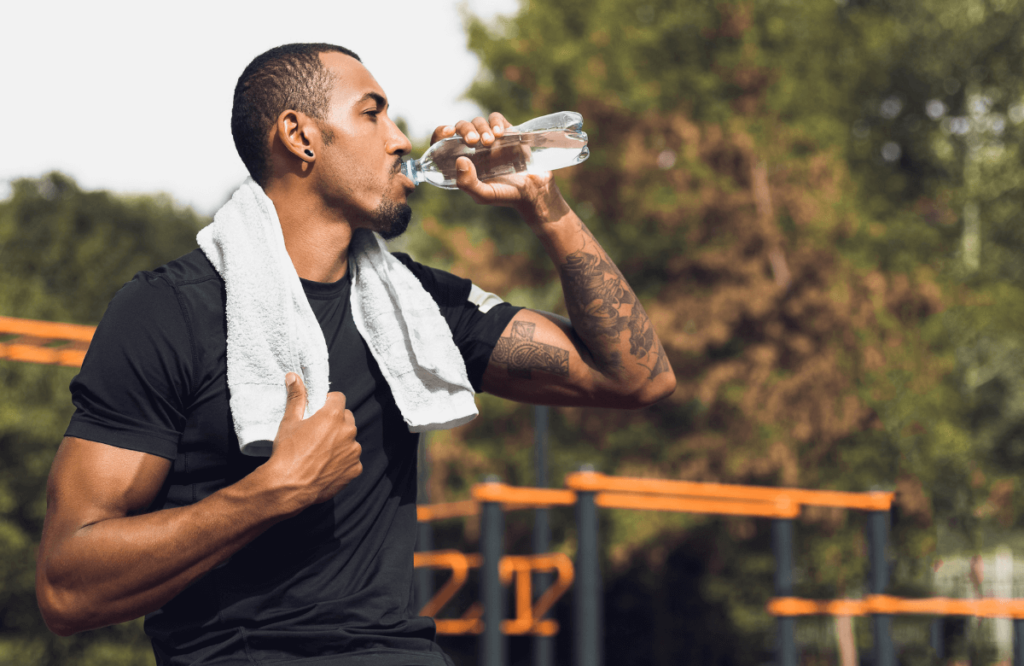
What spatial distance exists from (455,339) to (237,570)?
752 mm

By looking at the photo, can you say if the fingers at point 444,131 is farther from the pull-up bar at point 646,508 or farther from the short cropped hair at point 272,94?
the pull-up bar at point 646,508

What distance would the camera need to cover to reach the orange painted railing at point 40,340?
559 cm

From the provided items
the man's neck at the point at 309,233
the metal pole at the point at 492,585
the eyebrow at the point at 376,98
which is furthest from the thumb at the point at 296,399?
the metal pole at the point at 492,585

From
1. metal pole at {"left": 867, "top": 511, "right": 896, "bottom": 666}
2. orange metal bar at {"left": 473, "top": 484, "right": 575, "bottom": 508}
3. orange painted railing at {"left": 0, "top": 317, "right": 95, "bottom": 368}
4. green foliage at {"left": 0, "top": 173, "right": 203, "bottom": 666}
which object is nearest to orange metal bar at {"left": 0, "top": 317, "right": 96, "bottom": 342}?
orange painted railing at {"left": 0, "top": 317, "right": 95, "bottom": 368}

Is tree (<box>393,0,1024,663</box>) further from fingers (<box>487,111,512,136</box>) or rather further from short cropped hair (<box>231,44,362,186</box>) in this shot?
short cropped hair (<box>231,44,362,186</box>)

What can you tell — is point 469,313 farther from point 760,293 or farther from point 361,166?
point 760,293

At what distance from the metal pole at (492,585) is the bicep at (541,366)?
3802mm

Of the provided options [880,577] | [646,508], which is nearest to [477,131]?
[646,508]

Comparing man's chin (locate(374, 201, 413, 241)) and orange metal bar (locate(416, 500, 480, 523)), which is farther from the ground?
man's chin (locate(374, 201, 413, 241))

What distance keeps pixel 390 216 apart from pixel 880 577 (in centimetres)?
Answer: 460

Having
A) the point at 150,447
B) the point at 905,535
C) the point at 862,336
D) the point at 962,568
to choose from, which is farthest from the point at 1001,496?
the point at 150,447

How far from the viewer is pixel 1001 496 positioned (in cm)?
1198

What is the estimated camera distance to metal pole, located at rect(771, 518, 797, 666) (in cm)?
611

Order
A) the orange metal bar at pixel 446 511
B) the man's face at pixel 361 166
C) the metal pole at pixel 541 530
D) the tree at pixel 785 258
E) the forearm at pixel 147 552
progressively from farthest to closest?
the tree at pixel 785 258, the metal pole at pixel 541 530, the orange metal bar at pixel 446 511, the man's face at pixel 361 166, the forearm at pixel 147 552
